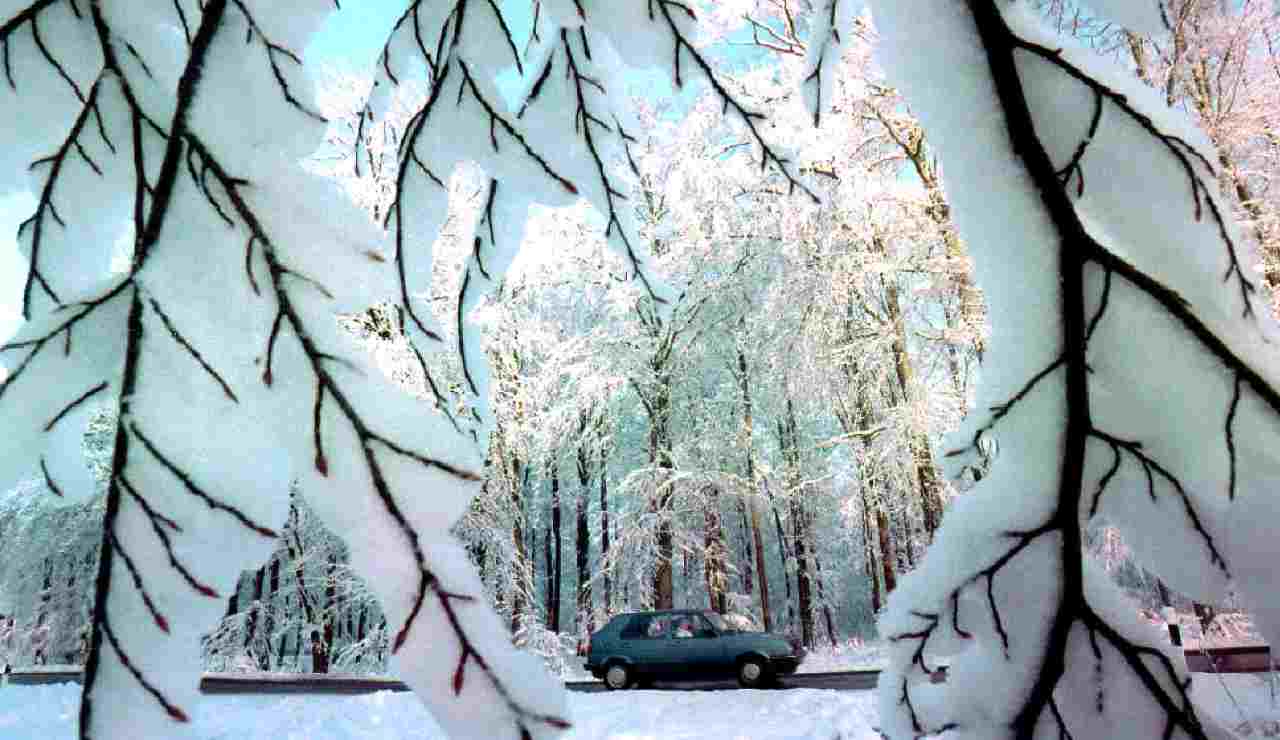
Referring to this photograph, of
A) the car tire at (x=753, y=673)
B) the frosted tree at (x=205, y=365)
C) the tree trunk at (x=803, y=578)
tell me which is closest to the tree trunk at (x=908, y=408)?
the car tire at (x=753, y=673)

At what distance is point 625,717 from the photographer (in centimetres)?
573

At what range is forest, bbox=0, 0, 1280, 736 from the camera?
1.04 meters

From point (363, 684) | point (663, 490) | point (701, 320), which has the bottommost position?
point (363, 684)

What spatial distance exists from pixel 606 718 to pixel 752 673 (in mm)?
4138

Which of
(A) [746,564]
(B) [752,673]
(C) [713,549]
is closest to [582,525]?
(A) [746,564]

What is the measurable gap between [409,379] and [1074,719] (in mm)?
8534

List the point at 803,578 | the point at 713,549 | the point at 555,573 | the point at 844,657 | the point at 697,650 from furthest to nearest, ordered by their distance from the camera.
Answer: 1. the point at 555,573
2. the point at 803,578
3. the point at 844,657
4. the point at 713,549
5. the point at 697,650

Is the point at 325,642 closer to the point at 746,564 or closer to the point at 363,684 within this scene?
the point at 363,684

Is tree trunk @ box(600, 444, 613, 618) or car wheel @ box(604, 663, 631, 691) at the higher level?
tree trunk @ box(600, 444, 613, 618)

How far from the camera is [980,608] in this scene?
1.53 ft

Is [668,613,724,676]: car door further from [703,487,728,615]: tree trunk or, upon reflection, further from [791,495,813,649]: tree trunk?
[791,495,813,649]: tree trunk

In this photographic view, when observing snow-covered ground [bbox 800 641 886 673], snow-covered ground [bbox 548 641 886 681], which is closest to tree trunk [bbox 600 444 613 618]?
snow-covered ground [bbox 548 641 886 681]

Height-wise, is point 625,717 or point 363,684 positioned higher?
point 625,717

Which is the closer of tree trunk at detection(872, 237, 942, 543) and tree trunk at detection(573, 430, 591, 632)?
tree trunk at detection(872, 237, 942, 543)
